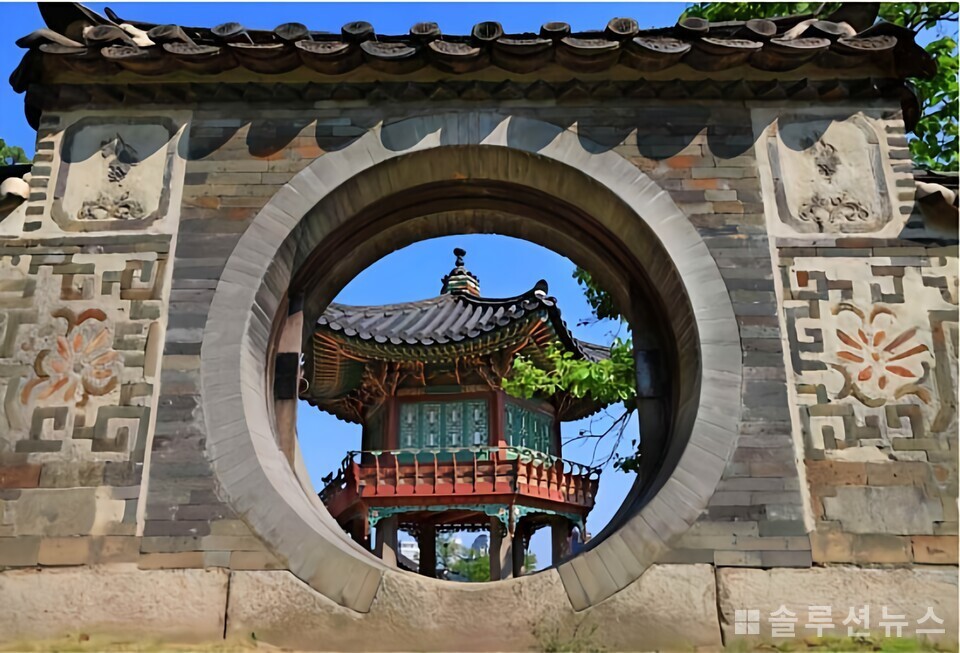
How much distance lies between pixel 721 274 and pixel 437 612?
2.51 metres

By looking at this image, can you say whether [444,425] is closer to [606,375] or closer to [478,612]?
[606,375]

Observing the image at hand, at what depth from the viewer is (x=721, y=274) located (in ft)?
15.6

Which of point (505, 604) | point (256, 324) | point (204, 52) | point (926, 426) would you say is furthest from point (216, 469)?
point (926, 426)

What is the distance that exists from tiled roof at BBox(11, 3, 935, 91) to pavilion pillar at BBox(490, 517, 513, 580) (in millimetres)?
11918

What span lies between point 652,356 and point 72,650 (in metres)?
3.75

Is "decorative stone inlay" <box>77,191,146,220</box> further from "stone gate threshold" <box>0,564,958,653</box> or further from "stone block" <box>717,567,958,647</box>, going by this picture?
"stone block" <box>717,567,958,647</box>

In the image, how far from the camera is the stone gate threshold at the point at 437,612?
13.2ft

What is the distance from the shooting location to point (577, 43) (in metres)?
4.96

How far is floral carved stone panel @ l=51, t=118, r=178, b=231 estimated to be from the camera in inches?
196

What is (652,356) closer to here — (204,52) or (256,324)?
(256,324)

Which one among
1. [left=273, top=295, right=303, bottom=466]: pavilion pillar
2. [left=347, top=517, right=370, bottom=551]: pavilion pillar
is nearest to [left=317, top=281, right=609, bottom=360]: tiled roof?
[left=347, top=517, right=370, bottom=551]: pavilion pillar

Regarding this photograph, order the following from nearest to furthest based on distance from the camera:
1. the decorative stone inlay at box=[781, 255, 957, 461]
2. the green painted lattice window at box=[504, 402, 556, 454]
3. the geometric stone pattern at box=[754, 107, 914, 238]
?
the decorative stone inlay at box=[781, 255, 957, 461] → the geometric stone pattern at box=[754, 107, 914, 238] → the green painted lattice window at box=[504, 402, 556, 454]

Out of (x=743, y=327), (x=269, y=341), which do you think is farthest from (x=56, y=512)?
(x=743, y=327)

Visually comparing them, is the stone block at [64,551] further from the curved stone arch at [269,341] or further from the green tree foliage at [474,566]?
the green tree foliage at [474,566]
